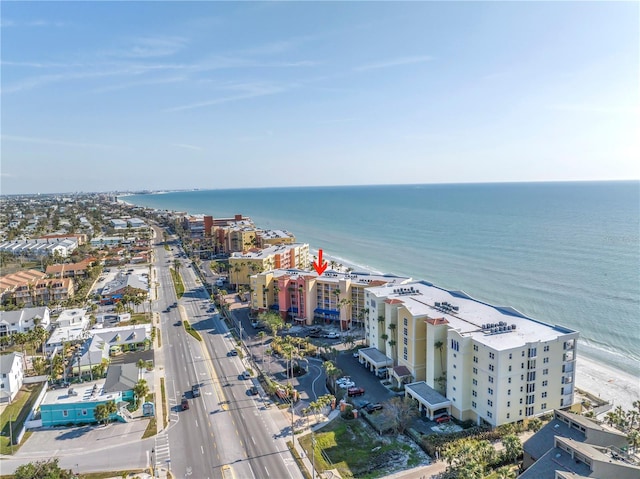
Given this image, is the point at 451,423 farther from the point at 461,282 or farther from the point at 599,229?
the point at 599,229

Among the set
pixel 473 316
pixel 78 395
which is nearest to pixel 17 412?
pixel 78 395

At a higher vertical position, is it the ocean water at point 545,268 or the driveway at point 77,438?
the ocean water at point 545,268

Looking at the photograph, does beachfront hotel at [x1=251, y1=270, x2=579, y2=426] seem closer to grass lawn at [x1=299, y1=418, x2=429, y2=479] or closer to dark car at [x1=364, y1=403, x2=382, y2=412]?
dark car at [x1=364, y1=403, x2=382, y2=412]

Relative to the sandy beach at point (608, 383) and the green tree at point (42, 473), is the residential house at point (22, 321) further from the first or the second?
the sandy beach at point (608, 383)

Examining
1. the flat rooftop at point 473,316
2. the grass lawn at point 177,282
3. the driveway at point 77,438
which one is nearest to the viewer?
the driveway at point 77,438

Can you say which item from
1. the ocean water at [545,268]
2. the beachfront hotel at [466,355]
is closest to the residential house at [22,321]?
the beachfront hotel at [466,355]

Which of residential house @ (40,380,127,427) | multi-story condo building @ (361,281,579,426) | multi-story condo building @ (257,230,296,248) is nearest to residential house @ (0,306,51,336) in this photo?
residential house @ (40,380,127,427)
